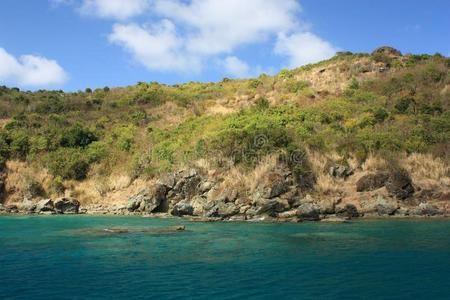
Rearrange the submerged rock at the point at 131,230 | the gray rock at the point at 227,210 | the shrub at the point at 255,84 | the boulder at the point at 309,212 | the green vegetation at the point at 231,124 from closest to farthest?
the submerged rock at the point at 131,230
the boulder at the point at 309,212
the gray rock at the point at 227,210
the green vegetation at the point at 231,124
the shrub at the point at 255,84

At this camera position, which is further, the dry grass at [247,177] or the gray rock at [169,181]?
the gray rock at [169,181]

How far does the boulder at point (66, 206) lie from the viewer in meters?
44.7

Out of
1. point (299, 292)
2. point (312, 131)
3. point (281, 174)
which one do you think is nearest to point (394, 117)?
point (312, 131)

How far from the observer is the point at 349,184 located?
41.2 metres

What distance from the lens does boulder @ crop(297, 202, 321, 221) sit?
35287mm

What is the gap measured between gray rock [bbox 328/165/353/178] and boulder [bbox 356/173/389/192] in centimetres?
219

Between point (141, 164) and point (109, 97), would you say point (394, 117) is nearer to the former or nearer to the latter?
point (141, 164)

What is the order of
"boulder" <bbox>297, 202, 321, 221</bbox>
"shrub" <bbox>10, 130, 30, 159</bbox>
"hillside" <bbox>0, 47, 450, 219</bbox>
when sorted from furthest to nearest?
1. "shrub" <bbox>10, 130, 30, 159</bbox>
2. "hillside" <bbox>0, 47, 450, 219</bbox>
3. "boulder" <bbox>297, 202, 321, 221</bbox>

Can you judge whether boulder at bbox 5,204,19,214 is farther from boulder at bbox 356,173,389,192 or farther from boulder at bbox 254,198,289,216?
boulder at bbox 356,173,389,192

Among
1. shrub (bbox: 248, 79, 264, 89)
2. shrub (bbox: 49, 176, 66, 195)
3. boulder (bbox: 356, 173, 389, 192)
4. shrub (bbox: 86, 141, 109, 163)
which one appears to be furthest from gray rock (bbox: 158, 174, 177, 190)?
shrub (bbox: 248, 79, 264, 89)

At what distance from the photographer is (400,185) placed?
3925 cm

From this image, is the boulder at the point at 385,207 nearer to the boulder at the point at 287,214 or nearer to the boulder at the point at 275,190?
the boulder at the point at 287,214

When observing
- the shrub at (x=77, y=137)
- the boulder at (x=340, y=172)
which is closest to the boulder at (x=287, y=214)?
the boulder at (x=340, y=172)

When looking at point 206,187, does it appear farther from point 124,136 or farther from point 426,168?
point 124,136
